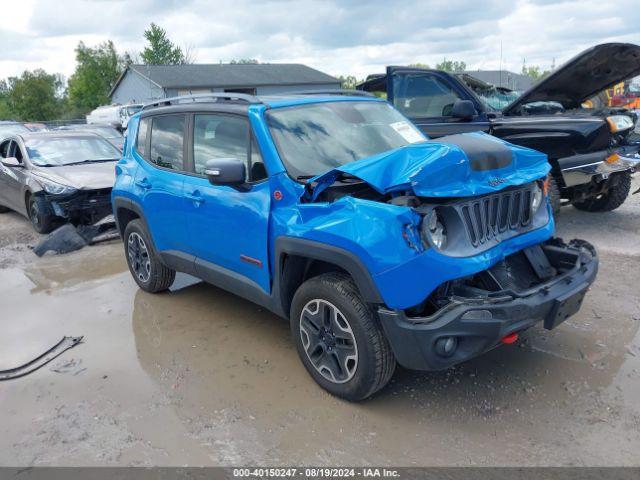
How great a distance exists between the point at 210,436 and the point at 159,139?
2.91m

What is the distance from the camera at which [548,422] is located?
314 centimetres

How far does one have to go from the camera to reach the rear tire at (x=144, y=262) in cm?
535

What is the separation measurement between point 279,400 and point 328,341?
0.54 metres

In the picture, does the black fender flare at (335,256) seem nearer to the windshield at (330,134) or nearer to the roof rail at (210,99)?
the windshield at (330,134)

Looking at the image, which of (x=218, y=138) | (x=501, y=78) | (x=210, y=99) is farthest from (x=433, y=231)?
(x=501, y=78)

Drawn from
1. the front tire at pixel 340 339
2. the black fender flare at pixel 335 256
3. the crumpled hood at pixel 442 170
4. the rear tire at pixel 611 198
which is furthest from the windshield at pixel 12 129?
the crumpled hood at pixel 442 170

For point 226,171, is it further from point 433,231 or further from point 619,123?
point 619,123

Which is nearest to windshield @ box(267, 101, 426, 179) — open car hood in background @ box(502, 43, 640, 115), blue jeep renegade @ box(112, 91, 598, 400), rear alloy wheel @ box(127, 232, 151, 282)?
blue jeep renegade @ box(112, 91, 598, 400)

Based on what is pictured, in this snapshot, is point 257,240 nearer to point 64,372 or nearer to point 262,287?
point 262,287

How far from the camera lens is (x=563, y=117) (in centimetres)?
667

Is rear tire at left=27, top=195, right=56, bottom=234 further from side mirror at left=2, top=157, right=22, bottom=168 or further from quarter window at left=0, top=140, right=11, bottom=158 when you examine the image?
quarter window at left=0, top=140, right=11, bottom=158

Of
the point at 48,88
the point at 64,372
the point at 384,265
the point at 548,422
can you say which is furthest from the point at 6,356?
the point at 48,88

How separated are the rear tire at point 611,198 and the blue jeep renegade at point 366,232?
418 cm

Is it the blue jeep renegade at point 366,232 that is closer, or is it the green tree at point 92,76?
the blue jeep renegade at point 366,232
